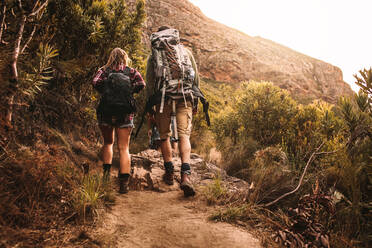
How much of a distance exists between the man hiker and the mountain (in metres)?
39.7

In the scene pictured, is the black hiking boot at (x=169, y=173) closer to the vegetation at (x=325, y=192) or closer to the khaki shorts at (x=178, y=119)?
the khaki shorts at (x=178, y=119)

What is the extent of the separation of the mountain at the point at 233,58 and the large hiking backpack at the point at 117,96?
4018cm

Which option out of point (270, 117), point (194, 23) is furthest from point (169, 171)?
point (194, 23)

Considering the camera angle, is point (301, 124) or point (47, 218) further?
point (301, 124)

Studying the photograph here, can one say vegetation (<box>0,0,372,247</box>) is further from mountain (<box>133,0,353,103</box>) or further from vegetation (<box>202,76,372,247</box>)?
mountain (<box>133,0,353,103</box>)

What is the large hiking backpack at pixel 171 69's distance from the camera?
3.05 m

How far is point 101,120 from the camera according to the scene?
301 cm

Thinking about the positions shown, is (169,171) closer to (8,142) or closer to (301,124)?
(8,142)

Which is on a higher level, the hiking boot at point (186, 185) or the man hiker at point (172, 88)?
the man hiker at point (172, 88)

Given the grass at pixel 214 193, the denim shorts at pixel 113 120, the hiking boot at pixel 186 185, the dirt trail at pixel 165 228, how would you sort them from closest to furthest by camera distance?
the dirt trail at pixel 165 228 < the grass at pixel 214 193 < the hiking boot at pixel 186 185 < the denim shorts at pixel 113 120

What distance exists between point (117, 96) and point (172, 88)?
2.38 ft

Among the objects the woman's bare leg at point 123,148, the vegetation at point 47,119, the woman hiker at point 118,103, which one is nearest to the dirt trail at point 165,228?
the vegetation at point 47,119

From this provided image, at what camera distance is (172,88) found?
305cm

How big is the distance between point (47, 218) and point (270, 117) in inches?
204
